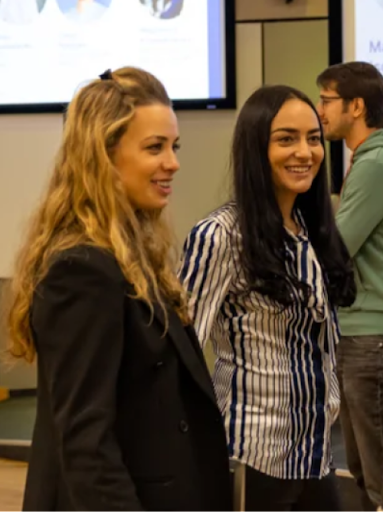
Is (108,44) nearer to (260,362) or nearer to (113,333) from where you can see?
(260,362)

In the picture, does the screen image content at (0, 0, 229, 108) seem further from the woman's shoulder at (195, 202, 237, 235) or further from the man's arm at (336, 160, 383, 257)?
the woman's shoulder at (195, 202, 237, 235)

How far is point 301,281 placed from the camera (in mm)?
1601

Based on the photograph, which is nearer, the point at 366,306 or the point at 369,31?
the point at 366,306

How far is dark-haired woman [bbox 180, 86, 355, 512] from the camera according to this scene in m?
1.53

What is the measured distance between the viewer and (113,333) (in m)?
1.11

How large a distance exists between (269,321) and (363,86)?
134cm

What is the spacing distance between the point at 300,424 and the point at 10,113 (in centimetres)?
288

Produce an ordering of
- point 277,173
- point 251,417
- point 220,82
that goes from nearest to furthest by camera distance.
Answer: point 251,417 < point 277,173 < point 220,82

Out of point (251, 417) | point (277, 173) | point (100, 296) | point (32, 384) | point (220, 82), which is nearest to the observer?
point (100, 296)

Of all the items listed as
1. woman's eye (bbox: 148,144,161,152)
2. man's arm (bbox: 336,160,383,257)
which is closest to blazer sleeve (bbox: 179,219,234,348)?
woman's eye (bbox: 148,144,161,152)

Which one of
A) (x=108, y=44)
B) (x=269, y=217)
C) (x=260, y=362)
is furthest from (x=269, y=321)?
(x=108, y=44)

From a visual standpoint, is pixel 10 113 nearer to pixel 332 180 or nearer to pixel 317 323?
pixel 332 180

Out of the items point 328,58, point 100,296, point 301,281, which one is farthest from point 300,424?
point 328,58

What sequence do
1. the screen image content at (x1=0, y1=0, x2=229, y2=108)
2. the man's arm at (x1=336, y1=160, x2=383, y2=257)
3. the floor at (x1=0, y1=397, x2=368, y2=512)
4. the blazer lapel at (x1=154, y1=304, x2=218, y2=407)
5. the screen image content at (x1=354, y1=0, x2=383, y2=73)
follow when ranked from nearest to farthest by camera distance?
the blazer lapel at (x1=154, y1=304, x2=218, y2=407)
the man's arm at (x1=336, y1=160, x2=383, y2=257)
the floor at (x1=0, y1=397, x2=368, y2=512)
the screen image content at (x1=354, y1=0, x2=383, y2=73)
the screen image content at (x1=0, y1=0, x2=229, y2=108)
